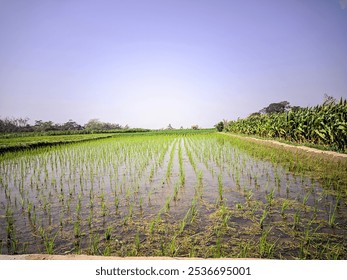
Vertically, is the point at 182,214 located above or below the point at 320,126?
below

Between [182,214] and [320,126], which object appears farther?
[320,126]

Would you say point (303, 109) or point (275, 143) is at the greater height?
point (303, 109)

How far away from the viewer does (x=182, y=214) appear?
295 centimetres

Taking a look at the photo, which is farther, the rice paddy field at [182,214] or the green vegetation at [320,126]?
the green vegetation at [320,126]

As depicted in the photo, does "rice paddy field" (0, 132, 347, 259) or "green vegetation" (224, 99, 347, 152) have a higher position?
"green vegetation" (224, 99, 347, 152)

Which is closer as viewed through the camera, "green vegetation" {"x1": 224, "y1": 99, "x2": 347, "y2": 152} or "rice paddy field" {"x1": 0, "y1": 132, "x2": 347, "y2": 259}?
"rice paddy field" {"x1": 0, "y1": 132, "x2": 347, "y2": 259}

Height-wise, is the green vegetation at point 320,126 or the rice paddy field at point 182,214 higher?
the green vegetation at point 320,126

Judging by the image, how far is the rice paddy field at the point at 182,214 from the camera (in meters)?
2.13

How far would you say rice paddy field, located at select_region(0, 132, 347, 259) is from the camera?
2.13m
